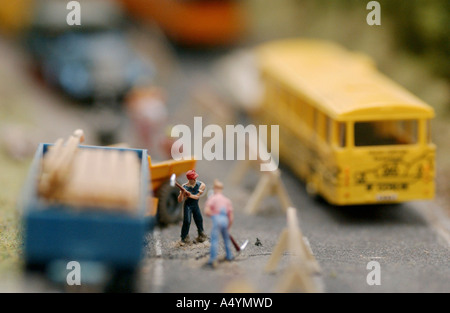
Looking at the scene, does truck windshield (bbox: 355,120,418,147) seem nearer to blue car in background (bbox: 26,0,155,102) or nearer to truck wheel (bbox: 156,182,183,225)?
truck wheel (bbox: 156,182,183,225)

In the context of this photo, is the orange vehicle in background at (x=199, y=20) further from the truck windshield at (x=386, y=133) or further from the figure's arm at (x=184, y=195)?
the figure's arm at (x=184, y=195)

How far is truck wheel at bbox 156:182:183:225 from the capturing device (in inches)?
466

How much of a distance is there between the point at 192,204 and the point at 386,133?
4733mm

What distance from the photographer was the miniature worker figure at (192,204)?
425 inches

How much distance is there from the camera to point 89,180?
9.26 metres

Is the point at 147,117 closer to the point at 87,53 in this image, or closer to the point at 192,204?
the point at 87,53

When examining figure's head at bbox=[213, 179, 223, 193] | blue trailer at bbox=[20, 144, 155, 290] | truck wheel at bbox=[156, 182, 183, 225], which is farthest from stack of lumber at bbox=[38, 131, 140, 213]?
truck wheel at bbox=[156, 182, 183, 225]

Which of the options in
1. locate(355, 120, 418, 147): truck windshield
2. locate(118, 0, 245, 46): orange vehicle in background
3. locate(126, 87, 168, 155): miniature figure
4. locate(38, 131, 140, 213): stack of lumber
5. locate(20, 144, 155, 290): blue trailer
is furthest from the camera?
locate(118, 0, 245, 46): orange vehicle in background

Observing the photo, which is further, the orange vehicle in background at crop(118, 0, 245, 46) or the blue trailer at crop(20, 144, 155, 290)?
the orange vehicle in background at crop(118, 0, 245, 46)

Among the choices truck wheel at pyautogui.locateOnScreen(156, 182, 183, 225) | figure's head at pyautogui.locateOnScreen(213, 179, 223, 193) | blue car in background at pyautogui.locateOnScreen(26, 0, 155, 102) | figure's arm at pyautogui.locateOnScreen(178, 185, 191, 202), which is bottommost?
truck wheel at pyautogui.locateOnScreen(156, 182, 183, 225)

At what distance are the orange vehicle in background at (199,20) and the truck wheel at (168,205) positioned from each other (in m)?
14.9

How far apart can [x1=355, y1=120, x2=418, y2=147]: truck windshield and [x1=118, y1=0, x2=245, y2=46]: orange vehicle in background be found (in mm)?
13258

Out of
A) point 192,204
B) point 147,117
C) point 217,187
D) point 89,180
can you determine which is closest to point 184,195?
point 192,204

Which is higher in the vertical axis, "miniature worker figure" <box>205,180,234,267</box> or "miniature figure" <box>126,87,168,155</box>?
"miniature figure" <box>126,87,168,155</box>
